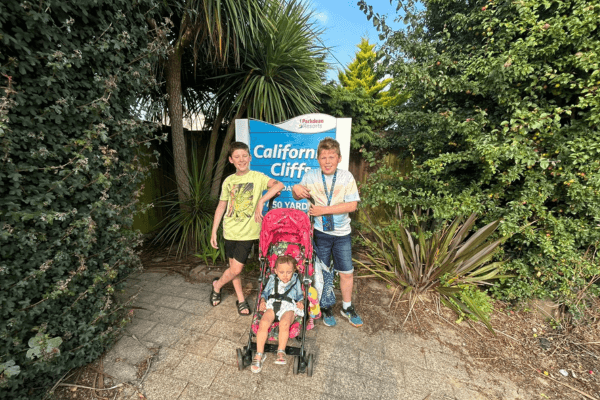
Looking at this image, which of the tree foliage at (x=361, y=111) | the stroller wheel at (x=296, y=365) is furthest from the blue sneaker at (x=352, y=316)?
the tree foliage at (x=361, y=111)

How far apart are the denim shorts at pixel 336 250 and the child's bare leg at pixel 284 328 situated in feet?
2.28

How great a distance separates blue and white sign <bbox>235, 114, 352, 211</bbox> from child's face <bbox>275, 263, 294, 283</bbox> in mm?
1362

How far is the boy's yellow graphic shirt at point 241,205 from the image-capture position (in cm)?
250

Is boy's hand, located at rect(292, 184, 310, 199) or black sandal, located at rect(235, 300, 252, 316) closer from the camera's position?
boy's hand, located at rect(292, 184, 310, 199)

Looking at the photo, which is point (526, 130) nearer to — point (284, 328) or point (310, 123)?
point (310, 123)

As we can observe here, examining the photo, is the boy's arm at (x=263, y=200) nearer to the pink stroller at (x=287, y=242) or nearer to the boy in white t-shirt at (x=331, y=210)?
the pink stroller at (x=287, y=242)

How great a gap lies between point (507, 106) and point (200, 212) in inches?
166

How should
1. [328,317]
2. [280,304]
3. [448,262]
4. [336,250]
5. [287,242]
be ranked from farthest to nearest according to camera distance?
[448,262] < [328,317] < [336,250] < [287,242] < [280,304]

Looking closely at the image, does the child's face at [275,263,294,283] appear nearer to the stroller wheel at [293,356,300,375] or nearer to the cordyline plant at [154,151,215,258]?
the stroller wheel at [293,356,300,375]

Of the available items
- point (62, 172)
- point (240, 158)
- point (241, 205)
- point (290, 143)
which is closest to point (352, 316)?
point (241, 205)

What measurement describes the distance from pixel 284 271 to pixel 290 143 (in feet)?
6.32

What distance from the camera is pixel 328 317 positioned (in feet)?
8.42

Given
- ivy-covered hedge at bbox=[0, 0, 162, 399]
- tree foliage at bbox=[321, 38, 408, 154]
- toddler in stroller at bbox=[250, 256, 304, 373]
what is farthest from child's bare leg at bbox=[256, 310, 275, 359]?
tree foliage at bbox=[321, 38, 408, 154]

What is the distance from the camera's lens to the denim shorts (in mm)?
2416
